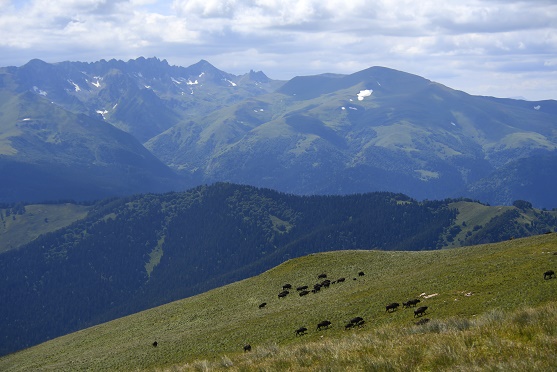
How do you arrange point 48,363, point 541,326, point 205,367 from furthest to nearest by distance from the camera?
point 48,363
point 205,367
point 541,326

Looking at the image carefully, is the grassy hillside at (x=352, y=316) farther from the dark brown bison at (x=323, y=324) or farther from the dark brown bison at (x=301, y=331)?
the dark brown bison at (x=323, y=324)

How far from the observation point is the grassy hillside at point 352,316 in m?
26.5

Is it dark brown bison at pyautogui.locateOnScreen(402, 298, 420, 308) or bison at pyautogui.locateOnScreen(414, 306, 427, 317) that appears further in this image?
dark brown bison at pyautogui.locateOnScreen(402, 298, 420, 308)

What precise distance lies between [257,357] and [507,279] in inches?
1115

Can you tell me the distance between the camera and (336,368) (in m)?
24.8

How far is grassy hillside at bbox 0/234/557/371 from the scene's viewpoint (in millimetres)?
26531

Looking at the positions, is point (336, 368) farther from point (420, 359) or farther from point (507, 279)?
point (507, 279)

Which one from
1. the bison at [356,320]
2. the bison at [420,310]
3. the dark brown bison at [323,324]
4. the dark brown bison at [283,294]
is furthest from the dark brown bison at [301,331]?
the dark brown bison at [283,294]

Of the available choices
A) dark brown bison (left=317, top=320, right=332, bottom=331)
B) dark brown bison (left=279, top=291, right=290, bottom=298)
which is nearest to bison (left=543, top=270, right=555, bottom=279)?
dark brown bison (left=317, top=320, right=332, bottom=331)

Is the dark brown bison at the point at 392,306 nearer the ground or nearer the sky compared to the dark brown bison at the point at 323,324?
nearer the sky

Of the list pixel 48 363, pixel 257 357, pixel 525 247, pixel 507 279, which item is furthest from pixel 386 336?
pixel 48 363

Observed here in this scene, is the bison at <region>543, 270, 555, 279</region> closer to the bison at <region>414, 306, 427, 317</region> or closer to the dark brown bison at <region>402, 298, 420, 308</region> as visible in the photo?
the dark brown bison at <region>402, 298, 420, 308</region>

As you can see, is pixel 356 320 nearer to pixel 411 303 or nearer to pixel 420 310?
pixel 411 303

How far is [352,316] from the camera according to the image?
179ft
